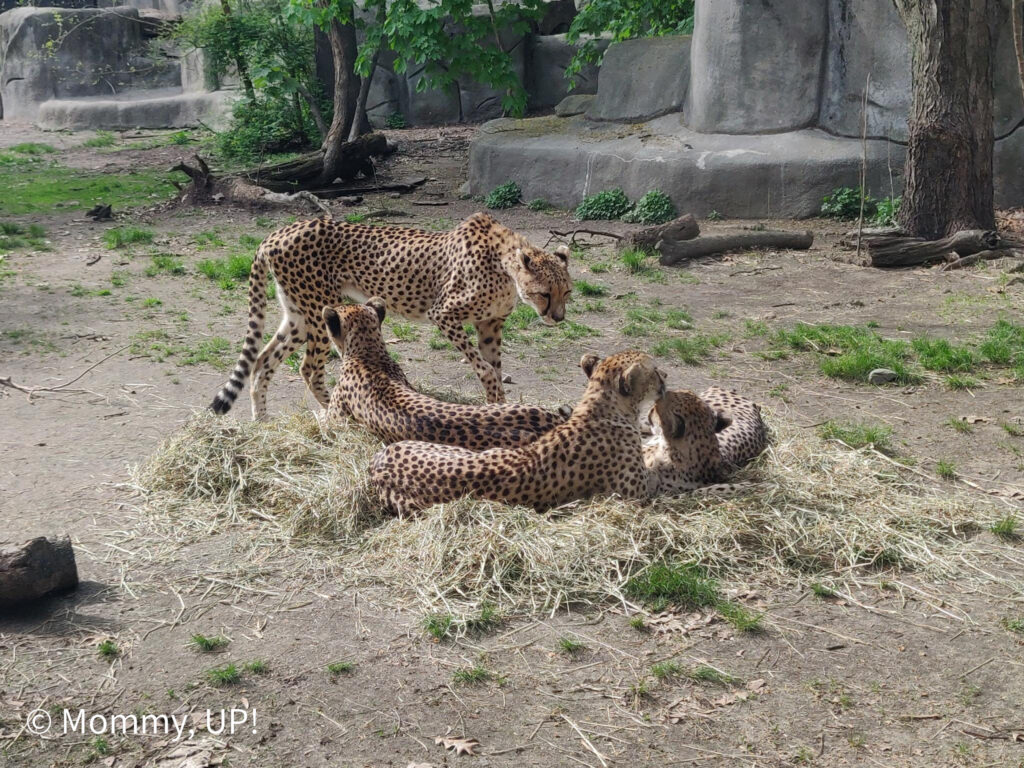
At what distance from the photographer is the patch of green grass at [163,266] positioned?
11.4 m

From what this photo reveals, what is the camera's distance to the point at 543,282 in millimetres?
7109

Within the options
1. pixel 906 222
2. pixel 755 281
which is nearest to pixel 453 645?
pixel 755 281

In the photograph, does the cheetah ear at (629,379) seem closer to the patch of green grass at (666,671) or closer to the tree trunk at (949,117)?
the patch of green grass at (666,671)

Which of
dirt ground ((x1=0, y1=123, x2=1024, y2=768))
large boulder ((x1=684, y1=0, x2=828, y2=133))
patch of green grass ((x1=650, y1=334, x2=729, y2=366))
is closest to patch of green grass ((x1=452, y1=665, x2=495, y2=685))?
dirt ground ((x1=0, y1=123, x2=1024, y2=768))

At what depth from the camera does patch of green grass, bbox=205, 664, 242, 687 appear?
4.22m

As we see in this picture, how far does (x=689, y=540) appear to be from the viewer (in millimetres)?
5207

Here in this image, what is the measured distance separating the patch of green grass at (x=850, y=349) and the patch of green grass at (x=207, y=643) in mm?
5105

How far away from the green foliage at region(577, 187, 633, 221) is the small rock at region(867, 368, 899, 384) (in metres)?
6.87

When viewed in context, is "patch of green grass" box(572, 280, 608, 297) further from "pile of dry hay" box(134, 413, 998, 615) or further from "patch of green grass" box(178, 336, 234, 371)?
"pile of dry hay" box(134, 413, 998, 615)

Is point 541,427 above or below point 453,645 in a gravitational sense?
above

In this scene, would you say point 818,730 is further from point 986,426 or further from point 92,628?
point 986,426

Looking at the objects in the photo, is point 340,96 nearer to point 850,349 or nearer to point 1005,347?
point 850,349

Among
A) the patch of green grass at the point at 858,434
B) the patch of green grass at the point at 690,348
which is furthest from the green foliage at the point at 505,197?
the patch of green grass at the point at 858,434

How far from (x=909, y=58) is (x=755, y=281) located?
13.9ft
